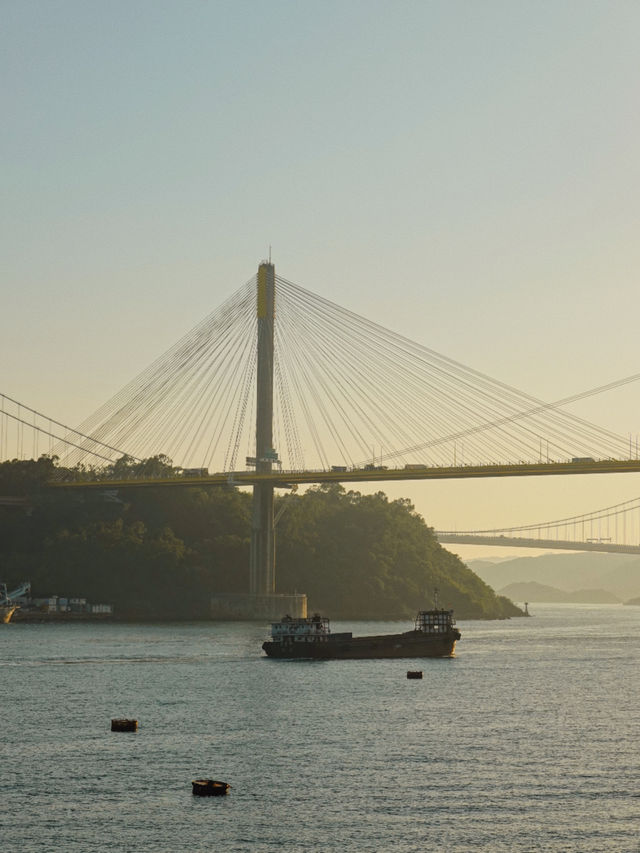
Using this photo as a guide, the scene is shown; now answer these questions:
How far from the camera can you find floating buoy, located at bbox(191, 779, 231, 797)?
42.6 meters

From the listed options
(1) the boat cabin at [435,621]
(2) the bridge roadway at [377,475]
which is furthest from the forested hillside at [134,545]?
(1) the boat cabin at [435,621]

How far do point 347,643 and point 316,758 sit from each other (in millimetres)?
58428

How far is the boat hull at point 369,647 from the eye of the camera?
10600cm

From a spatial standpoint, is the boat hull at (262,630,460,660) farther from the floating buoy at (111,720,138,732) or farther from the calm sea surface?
the floating buoy at (111,720,138,732)

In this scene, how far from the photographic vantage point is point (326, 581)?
19438 cm

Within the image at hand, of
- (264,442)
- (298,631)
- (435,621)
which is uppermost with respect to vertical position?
(264,442)

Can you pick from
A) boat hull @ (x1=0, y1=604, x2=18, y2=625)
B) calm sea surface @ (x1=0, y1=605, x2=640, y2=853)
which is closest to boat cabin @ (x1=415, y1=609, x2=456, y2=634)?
calm sea surface @ (x1=0, y1=605, x2=640, y2=853)

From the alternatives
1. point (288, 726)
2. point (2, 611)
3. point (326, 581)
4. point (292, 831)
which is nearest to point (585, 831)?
point (292, 831)

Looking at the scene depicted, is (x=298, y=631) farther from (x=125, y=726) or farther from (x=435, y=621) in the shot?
(x=125, y=726)

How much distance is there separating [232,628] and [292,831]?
4264 inches

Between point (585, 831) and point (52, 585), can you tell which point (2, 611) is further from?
point (585, 831)

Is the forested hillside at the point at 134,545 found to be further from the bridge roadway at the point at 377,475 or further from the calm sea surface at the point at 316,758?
the calm sea surface at the point at 316,758

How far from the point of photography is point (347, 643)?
357 feet

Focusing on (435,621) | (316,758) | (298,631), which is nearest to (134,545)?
(435,621)
